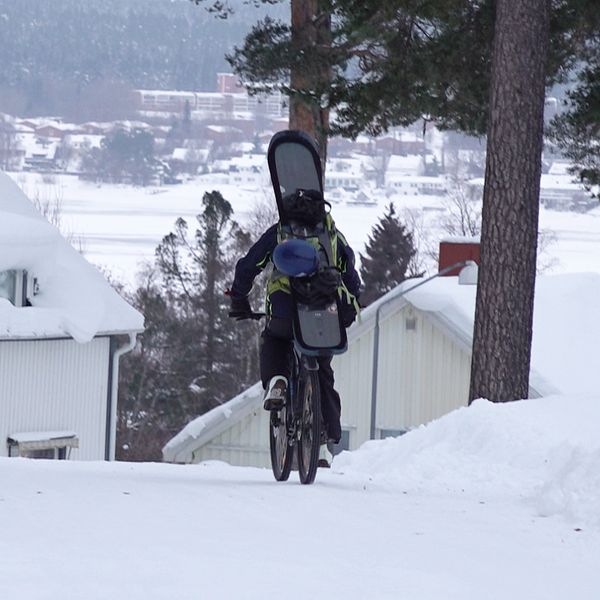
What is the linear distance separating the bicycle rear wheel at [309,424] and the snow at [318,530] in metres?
0.20

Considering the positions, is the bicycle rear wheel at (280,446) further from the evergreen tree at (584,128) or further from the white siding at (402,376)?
the white siding at (402,376)

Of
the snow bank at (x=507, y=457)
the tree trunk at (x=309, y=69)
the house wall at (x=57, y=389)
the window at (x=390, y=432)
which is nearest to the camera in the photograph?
the snow bank at (x=507, y=457)

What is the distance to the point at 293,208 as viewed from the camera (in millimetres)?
8906

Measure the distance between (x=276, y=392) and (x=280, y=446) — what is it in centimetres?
46

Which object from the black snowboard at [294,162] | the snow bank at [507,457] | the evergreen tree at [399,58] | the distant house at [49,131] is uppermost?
the distant house at [49,131]

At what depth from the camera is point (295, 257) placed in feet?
28.5

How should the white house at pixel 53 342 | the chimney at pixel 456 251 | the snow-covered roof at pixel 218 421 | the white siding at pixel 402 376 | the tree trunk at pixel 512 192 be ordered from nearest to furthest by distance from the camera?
the tree trunk at pixel 512 192 → the white house at pixel 53 342 → the white siding at pixel 402 376 → the chimney at pixel 456 251 → the snow-covered roof at pixel 218 421

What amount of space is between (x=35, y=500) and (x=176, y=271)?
5349cm

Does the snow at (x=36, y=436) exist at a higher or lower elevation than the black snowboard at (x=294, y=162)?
lower

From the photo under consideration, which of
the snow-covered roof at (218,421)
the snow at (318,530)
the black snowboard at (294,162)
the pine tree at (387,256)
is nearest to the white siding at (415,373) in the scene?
the snow-covered roof at (218,421)

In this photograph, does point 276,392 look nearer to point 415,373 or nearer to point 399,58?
point 399,58

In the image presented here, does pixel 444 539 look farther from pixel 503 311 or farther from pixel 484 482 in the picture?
pixel 503 311

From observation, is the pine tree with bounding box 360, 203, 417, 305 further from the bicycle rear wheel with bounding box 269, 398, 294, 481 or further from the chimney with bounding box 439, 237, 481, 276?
the bicycle rear wheel with bounding box 269, 398, 294, 481

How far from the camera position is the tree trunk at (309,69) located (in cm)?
2042
